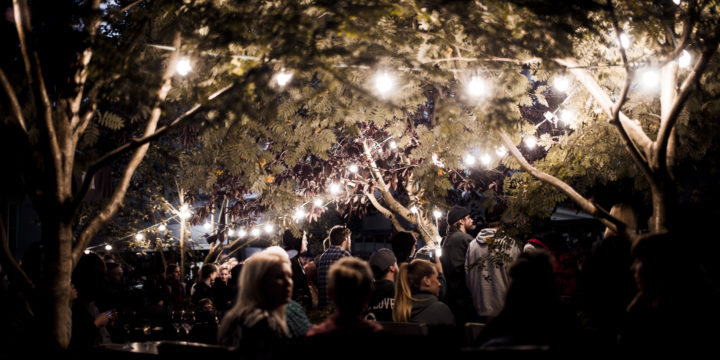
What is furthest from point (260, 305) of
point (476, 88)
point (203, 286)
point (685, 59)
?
point (203, 286)

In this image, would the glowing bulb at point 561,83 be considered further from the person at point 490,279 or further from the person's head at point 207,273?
the person's head at point 207,273

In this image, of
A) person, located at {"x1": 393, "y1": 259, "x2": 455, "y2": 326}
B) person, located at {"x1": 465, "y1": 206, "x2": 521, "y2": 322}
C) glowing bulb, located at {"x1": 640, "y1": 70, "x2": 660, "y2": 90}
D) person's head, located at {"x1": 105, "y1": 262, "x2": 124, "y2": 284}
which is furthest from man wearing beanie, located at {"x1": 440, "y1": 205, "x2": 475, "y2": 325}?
person's head, located at {"x1": 105, "y1": 262, "x2": 124, "y2": 284}

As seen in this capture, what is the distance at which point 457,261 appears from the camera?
7438 millimetres

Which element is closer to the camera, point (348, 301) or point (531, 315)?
point (531, 315)

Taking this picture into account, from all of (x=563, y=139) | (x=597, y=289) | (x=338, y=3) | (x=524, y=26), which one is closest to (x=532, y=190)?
(x=563, y=139)

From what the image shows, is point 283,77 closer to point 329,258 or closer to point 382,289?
point 382,289

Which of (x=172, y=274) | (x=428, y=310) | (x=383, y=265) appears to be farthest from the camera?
(x=172, y=274)

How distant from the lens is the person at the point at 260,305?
3590 millimetres

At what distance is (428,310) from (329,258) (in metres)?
2.37

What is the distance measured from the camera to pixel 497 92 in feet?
17.1

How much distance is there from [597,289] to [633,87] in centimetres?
264

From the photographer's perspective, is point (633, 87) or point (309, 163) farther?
point (309, 163)

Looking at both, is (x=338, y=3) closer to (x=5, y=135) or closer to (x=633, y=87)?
(x=5, y=135)

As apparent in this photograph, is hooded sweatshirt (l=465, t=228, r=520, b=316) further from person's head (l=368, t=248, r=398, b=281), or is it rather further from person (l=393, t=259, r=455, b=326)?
person (l=393, t=259, r=455, b=326)
